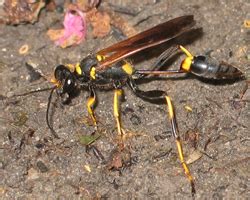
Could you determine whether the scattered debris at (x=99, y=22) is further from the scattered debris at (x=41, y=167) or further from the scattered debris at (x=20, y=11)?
the scattered debris at (x=41, y=167)

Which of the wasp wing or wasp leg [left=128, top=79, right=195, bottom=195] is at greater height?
the wasp wing

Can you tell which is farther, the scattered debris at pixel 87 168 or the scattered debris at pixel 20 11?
the scattered debris at pixel 20 11

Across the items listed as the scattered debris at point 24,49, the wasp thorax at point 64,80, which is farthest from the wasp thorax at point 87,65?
the scattered debris at point 24,49

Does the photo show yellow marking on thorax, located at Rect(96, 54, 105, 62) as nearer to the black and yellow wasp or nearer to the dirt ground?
the black and yellow wasp

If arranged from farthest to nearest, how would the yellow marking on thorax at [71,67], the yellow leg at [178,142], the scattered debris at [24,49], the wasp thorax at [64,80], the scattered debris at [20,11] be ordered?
the scattered debris at [20,11]
the scattered debris at [24,49]
the yellow marking on thorax at [71,67]
the wasp thorax at [64,80]
the yellow leg at [178,142]

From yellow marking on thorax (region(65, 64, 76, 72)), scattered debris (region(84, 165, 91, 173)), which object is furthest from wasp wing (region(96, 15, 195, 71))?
scattered debris (region(84, 165, 91, 173))

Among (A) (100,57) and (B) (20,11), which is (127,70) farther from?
(B) (20,11)

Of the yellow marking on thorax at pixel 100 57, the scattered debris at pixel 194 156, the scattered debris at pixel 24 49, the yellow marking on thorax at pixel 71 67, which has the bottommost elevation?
the scattered debris at pixel 24 49

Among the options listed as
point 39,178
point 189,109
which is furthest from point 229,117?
point 39,178

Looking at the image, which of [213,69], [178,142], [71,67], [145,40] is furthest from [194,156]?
[71,67]

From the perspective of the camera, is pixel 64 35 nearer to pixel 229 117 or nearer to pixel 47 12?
pixel 47 12
